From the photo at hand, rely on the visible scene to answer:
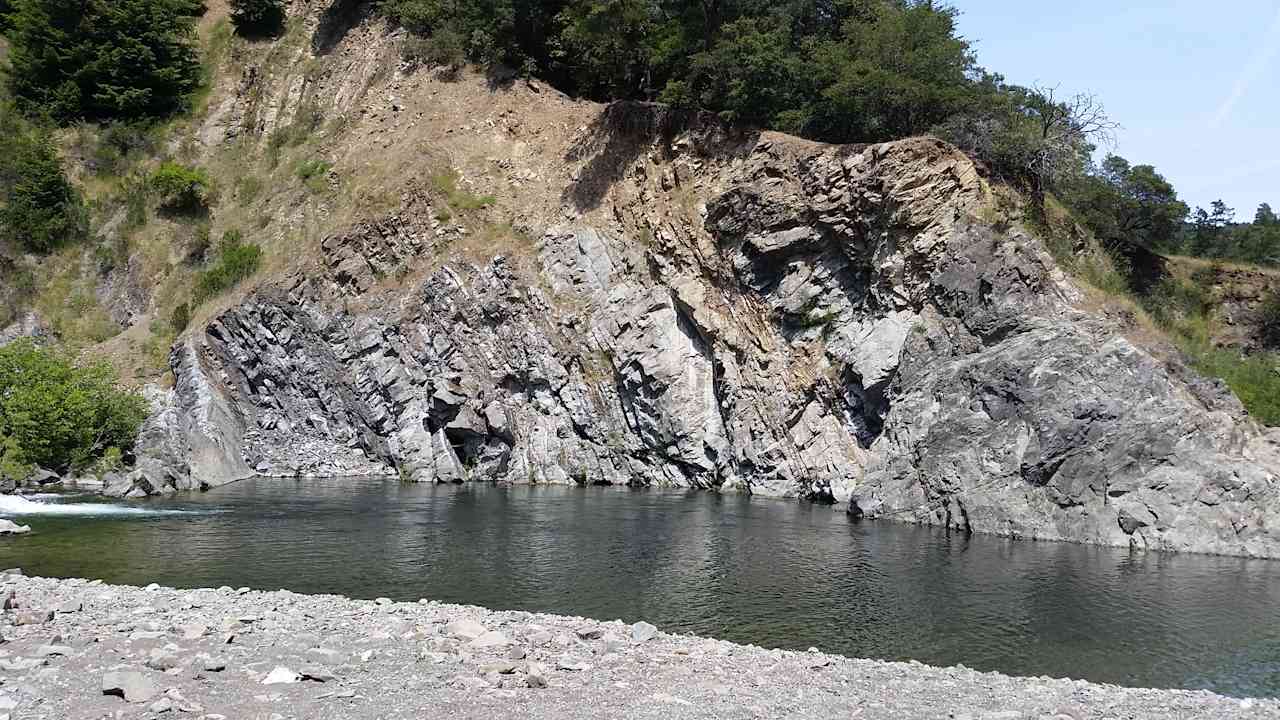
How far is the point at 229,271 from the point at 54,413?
1576 cm

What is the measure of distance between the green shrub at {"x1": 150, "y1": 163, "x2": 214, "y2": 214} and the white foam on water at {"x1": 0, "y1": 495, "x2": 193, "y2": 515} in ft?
96.4

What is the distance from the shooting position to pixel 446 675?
12492mm

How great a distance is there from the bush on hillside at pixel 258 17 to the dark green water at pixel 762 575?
→ 47.0 metres

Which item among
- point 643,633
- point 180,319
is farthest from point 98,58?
point 643,633

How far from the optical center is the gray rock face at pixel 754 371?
3009 centimetres

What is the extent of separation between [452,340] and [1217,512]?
32845 mm

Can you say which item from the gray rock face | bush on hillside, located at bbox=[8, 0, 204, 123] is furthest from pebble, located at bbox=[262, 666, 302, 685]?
bush on hillside, located at bbox=[8, 0, 204, 123]

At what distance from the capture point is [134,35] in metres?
61.4

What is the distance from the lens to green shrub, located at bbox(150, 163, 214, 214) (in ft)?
184

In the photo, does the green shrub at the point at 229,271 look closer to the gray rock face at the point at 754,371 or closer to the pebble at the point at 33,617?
the gray rock face at the point at 754,371

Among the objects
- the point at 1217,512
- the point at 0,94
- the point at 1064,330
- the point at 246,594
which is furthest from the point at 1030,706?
the point at 0,94

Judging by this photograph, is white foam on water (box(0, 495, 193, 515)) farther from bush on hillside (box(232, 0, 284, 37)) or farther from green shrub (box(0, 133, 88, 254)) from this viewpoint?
bush on hillside (box(232, 0, 284, 37))

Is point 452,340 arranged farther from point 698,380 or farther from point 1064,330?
point 1064,330

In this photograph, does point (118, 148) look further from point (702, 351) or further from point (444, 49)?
point (702, 351)
